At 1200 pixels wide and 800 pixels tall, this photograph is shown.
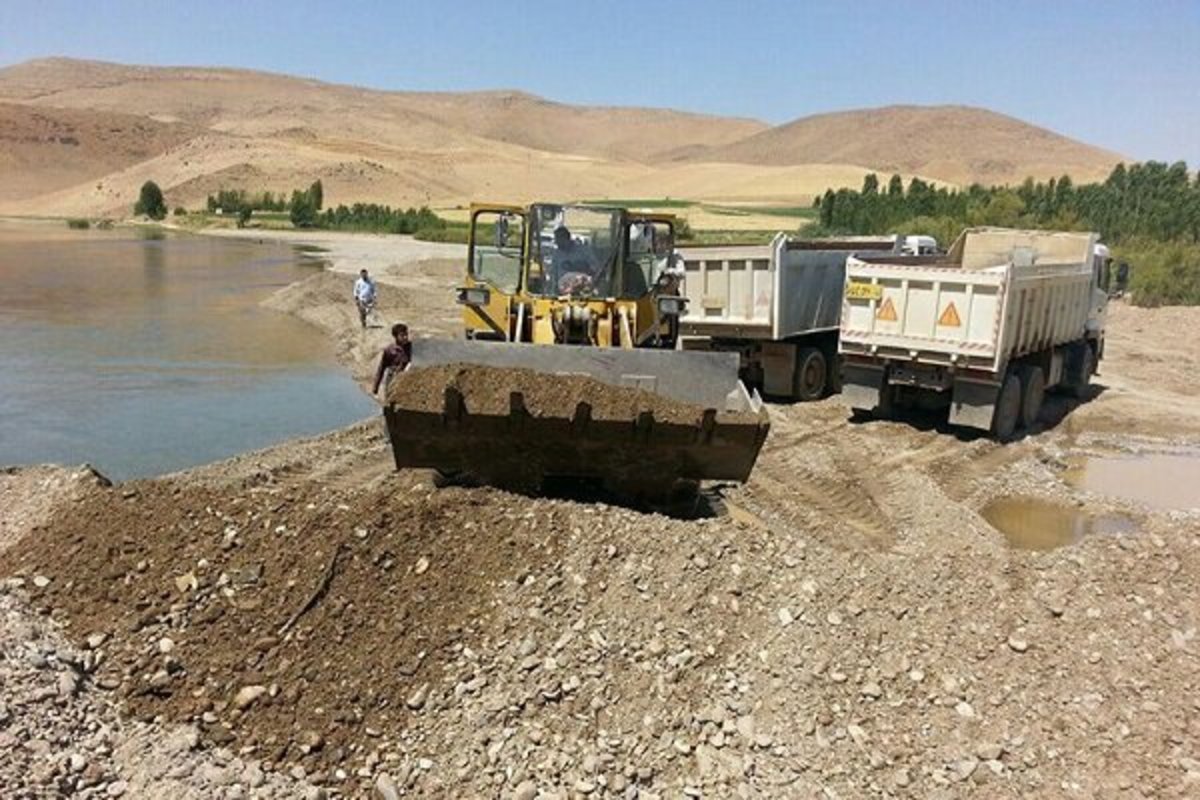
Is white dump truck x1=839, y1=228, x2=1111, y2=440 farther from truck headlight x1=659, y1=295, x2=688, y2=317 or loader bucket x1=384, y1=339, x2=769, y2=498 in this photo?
loader bucket x1=384, y1=339, x2=769, y2=498

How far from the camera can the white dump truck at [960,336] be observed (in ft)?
39.6

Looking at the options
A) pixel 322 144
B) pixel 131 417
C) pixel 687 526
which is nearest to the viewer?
pixel 687 526

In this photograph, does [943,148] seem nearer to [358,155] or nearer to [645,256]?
[358,155]

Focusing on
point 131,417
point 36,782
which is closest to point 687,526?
point 36,782

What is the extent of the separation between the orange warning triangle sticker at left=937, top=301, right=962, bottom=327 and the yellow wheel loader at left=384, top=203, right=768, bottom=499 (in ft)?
12.3

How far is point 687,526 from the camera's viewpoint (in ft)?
22.2

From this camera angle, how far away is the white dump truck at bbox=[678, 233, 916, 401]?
14.0m

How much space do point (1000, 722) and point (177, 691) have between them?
174 inches

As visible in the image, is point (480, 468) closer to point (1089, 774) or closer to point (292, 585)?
point (292, 585)

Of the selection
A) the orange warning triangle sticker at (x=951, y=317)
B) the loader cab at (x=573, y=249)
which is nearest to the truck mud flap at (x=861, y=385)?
the orange warning triangle sticker at (x=951, y=317)

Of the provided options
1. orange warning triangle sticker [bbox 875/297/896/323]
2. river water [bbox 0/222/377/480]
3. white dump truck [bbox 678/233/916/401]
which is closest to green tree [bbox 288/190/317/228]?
river water [bbox 0/222/377/480]

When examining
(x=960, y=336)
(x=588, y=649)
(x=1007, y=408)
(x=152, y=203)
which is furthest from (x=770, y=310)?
(x=152, y=203)

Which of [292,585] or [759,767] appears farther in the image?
[292,585]

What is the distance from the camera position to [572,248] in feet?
32.8
